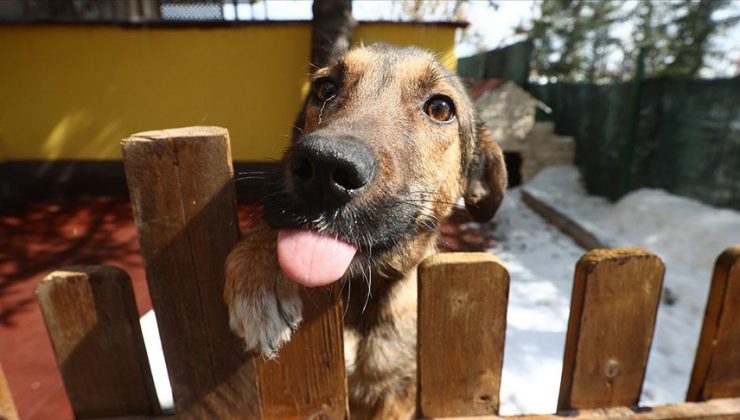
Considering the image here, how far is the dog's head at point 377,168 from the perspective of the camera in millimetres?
1091

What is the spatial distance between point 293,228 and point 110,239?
5867mm

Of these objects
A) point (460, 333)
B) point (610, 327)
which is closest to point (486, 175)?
point (610, 327)

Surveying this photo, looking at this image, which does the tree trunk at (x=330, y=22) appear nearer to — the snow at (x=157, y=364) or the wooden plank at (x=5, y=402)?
the snow at (x=157, y=364)

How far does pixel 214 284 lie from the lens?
1200 millimetres

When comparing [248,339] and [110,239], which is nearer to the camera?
[248,339]

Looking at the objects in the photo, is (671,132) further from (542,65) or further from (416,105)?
(542,65)

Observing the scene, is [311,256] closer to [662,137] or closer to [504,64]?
[662,137]

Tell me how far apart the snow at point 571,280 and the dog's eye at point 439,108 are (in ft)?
3.13

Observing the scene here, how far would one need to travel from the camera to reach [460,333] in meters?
1.29

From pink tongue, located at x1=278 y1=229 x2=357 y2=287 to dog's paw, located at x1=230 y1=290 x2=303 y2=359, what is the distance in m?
0.16

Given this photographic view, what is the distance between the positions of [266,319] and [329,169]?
1.50 feet

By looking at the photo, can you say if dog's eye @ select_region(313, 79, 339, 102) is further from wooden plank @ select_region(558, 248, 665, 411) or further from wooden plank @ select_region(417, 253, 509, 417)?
wooden plank @ select_region(558, 248, 665, 411)

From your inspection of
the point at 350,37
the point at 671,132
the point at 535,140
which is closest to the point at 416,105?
the point at 350,37

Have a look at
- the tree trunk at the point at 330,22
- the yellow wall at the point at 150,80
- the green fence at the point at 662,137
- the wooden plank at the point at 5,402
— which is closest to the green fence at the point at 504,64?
the green fence at the point at 662,137
